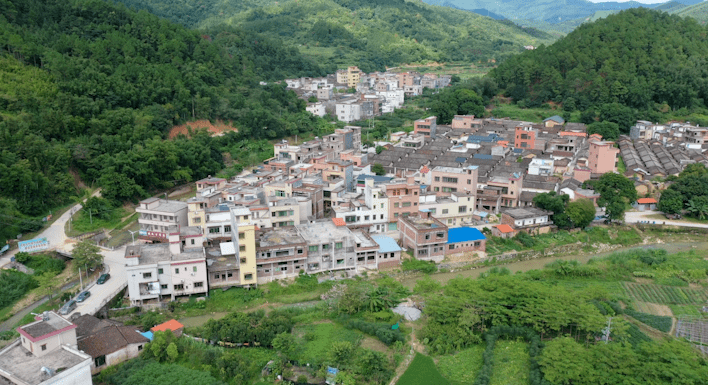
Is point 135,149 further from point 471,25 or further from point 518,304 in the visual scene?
point 471,25

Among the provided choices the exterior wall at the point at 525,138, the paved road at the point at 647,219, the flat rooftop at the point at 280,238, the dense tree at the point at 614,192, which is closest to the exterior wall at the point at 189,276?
the flat rooftop at the point at 280,238

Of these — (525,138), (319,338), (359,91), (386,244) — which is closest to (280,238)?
(386,244)

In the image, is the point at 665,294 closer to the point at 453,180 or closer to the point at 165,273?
the point at 453,180

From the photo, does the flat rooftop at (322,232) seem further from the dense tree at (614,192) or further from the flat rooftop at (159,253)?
the dense tree at (614,192)

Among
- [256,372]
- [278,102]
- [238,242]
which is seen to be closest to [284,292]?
[238,242]

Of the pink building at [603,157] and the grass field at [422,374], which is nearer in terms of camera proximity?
the grass field at [422,374]

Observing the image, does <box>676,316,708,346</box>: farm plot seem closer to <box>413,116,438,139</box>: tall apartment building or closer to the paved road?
the paved road
